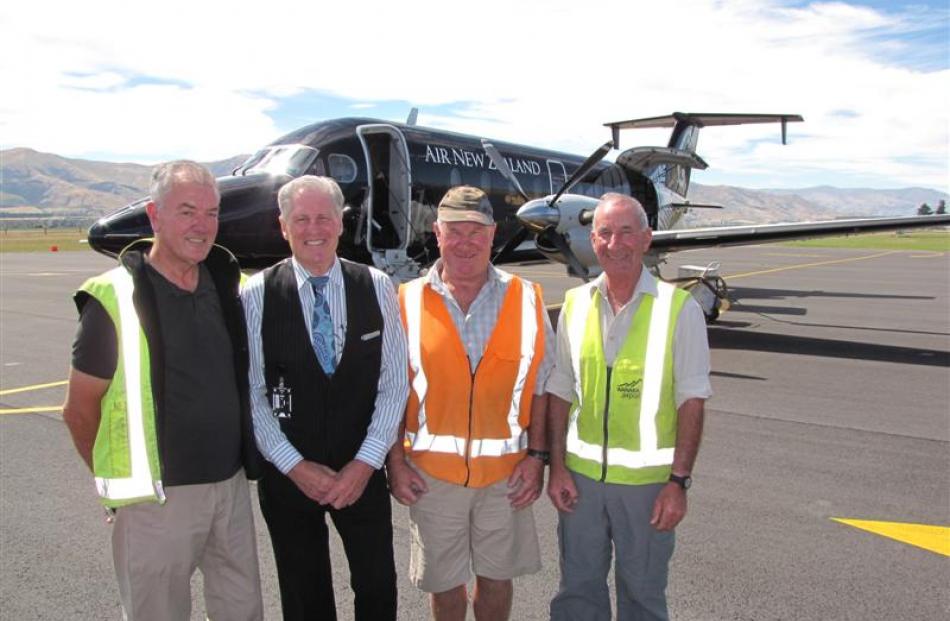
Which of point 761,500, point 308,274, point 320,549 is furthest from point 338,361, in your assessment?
point 761,500

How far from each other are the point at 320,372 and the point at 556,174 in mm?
13768

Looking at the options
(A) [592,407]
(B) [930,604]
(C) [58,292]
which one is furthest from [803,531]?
(C) [58,292]

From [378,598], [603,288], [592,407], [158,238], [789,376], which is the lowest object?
[789,376]

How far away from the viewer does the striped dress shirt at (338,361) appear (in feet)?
9.53

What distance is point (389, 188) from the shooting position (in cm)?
1238

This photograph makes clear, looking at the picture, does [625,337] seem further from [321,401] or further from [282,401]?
[282,401]

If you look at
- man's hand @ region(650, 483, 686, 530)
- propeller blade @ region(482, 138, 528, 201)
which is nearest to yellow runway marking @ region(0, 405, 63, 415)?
man's hand @ region(650, 483, 686, 530)

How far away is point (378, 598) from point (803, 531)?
302cm

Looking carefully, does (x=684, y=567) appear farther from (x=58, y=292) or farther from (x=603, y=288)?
(x=58, y=292)

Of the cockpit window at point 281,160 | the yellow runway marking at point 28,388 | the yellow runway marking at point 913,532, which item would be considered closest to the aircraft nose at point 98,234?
the yellow runway marking at point 28,388

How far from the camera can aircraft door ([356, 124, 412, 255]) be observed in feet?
39.4

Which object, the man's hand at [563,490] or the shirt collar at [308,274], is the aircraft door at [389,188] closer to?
the shirt collar at [308,274]

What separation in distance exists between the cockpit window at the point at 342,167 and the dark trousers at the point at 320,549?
8.76 metres

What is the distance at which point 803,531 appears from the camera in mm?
4586
